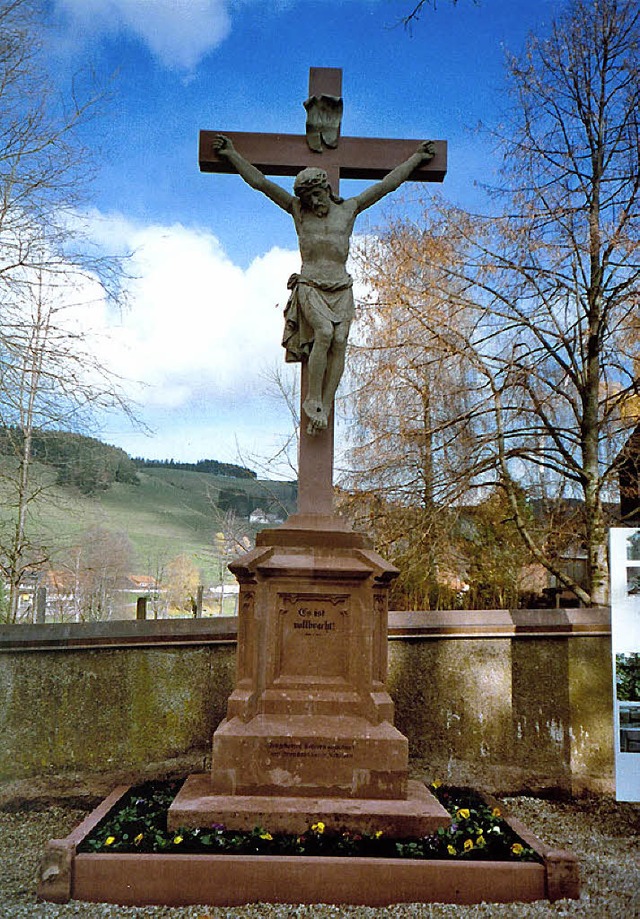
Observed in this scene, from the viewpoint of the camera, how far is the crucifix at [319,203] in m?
4.68

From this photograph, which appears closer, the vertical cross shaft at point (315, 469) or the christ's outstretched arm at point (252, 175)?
the vertical cross shaft at point (315, 469)

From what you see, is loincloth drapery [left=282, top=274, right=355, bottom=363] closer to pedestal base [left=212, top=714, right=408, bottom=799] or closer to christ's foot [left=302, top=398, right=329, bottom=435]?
christ's foot [left=302, top=398, right=329, bottom=435]

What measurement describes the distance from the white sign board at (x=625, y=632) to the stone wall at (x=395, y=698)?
1.27 meters

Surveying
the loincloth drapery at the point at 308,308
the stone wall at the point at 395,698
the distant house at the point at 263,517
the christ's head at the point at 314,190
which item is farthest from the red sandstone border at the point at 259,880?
the distant house at the point at 263,517

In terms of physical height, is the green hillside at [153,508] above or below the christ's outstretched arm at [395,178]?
below

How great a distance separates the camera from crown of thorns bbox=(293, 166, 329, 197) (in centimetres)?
462

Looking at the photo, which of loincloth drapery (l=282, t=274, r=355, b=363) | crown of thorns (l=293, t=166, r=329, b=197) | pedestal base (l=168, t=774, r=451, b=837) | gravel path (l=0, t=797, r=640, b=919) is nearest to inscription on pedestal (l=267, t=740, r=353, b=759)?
pedestal base (l=168, t=774, r=451, b=837)

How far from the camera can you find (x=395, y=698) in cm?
579

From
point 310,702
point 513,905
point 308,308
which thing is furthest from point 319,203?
→ point 513,905

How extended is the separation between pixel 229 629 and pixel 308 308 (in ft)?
8.37

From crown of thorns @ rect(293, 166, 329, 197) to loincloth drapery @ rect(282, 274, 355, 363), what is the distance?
1.83ft

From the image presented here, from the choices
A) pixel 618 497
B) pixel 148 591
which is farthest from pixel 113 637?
pixel 148 591

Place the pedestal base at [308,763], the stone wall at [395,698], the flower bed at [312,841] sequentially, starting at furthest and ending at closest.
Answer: the stone wall at [395,698] → the pedestal base at [308,763] → the flower bed at [312,841]

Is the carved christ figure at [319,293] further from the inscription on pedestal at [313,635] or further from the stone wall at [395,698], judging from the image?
the stone wall at [395,698]
